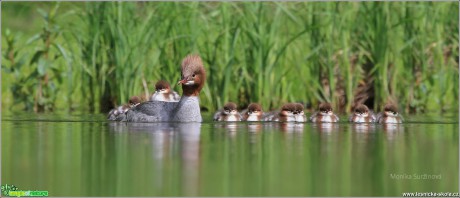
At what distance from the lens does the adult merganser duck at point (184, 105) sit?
1202 cm

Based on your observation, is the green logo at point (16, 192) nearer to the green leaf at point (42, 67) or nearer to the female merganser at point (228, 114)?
the female merganser at point (228, 114)

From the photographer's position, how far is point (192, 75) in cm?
1207

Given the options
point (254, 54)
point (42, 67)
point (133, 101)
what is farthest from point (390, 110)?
point (42, 67)

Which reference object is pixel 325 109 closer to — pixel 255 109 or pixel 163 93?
pixel 255 109

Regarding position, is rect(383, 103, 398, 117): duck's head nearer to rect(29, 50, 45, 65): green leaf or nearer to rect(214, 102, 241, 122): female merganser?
rect(214, 102, 241, 122): female merganser

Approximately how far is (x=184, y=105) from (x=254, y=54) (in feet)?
7.61

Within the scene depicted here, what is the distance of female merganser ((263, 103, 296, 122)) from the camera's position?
40.8 feet

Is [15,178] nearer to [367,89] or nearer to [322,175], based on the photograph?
[322,175]

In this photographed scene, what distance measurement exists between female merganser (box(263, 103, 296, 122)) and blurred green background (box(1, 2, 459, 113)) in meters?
1.49

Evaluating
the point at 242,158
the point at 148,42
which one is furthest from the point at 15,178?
the point at 148,42


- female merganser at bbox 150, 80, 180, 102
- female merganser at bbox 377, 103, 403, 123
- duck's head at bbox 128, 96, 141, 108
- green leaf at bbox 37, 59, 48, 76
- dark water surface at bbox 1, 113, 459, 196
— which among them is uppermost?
green leaf at bbox 37, 59, 48, 76

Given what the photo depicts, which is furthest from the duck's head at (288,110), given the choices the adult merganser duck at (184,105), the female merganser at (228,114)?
the adult merganser duck at (184,105)

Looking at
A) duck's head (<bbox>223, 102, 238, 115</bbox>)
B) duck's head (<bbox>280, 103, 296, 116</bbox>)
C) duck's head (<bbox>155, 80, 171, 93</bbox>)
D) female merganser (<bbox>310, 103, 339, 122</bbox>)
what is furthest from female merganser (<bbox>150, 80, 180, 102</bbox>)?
female merganser (<bbox>310, 103, 339, 122</bbox>)

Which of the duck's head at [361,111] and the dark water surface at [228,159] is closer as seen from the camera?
the dark water surface at [228,159]
